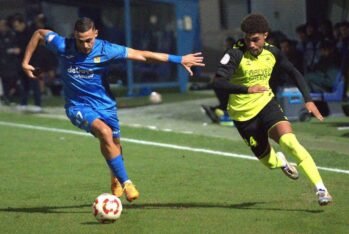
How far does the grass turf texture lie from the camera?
7637 mm

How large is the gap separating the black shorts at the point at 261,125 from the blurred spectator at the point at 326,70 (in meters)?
8.72

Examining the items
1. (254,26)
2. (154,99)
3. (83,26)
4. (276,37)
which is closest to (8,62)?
(154,99)

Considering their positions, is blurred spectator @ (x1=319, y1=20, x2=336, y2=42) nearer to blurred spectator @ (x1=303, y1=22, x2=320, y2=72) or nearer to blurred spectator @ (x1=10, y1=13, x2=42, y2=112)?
blurred spectator @ (x1=303, y1=22, x2=320, y2=72)

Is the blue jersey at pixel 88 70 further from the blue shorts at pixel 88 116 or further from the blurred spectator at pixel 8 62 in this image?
the blurred spectator at pixel 8 62

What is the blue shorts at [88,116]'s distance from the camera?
8595 millimetres

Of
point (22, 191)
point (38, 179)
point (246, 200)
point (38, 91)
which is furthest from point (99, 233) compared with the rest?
point (38, 91)

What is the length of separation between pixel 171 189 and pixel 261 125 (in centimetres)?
150

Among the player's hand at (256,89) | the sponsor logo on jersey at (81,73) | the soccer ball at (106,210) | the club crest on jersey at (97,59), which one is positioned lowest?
the soccer ball at (106,210)

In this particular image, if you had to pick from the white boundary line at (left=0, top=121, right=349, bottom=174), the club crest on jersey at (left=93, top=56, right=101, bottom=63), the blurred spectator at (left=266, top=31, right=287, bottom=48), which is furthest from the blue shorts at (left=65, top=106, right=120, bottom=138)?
the blurred spectator at (left=266, top=31, right=287, bottom=48)

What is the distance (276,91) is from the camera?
650 inches

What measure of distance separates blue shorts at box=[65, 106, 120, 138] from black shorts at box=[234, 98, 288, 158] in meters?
1.26

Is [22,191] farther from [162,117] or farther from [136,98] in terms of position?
[136,98]

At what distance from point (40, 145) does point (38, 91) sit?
17.2ft

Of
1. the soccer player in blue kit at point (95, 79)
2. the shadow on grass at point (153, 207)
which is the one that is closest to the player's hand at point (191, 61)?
the soccer player in blue kit at point (95, 79)
